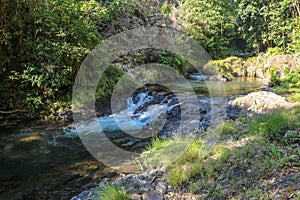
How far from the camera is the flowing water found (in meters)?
3.44

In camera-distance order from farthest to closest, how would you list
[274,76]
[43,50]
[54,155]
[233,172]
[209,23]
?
[209,23], [274,76], [43,50], [54,155], [233,172]

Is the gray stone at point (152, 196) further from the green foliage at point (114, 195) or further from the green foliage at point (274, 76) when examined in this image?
the green foliage at point (274, 76)

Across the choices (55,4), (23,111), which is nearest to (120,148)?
(23,111)

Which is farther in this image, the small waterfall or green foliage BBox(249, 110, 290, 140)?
the small waterfall

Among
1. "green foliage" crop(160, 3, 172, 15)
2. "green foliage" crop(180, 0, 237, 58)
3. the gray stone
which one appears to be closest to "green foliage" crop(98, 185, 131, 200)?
the gray stone

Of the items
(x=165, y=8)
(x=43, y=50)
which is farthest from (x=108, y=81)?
(x=165, y=8)

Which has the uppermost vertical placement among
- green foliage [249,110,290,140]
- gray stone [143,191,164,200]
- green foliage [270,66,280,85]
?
green foliage [270,66,280,85]

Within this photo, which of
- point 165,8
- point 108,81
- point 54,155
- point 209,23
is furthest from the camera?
point 209,23

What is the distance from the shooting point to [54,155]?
451cm

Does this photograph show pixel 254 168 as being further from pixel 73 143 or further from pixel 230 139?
pixel 73 143

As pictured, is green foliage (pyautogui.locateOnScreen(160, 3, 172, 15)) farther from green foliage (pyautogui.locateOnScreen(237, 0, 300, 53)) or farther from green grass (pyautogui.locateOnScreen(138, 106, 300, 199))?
green foliage (pyautogui.locateOnScreen(237, 0, 300, 53))

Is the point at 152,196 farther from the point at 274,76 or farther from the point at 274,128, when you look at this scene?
the point at 274,76

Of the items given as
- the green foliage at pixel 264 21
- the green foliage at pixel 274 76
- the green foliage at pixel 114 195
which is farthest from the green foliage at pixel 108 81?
the green foliage at pixel 264 21

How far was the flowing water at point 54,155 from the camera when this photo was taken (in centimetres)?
344
